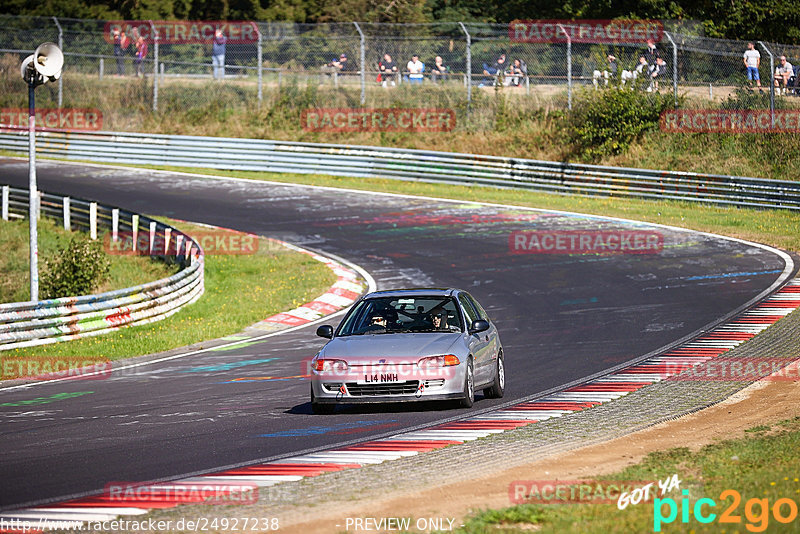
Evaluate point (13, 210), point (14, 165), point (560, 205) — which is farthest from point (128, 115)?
point (560, 205)

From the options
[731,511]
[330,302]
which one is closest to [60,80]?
[330,302]

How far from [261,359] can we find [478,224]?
45.5 feet

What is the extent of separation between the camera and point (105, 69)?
44.3 metres

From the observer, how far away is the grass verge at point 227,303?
17.7 metres

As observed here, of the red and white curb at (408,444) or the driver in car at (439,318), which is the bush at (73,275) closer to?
the driver in car at (439,318)

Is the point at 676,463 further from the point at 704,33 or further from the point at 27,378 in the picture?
the point at 704,33

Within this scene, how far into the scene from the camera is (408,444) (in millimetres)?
9664

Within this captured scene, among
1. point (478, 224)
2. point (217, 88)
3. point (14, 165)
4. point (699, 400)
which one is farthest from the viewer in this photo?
point (217, 88)

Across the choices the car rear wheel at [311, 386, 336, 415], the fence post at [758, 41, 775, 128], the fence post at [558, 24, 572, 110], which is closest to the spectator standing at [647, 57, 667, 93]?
the fence post at [558, 24, 572, 110]

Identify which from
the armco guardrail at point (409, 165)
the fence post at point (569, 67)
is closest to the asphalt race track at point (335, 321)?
the armco guardrail at point (409, 165)

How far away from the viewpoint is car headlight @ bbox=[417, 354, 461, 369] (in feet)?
36.5

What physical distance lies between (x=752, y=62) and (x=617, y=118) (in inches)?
215

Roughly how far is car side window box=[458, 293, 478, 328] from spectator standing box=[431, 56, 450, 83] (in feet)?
86.9

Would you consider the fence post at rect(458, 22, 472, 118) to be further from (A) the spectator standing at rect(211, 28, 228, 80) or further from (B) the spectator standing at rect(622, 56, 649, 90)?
(A) the spectator standing at rect(211, 28, 228, 80)
